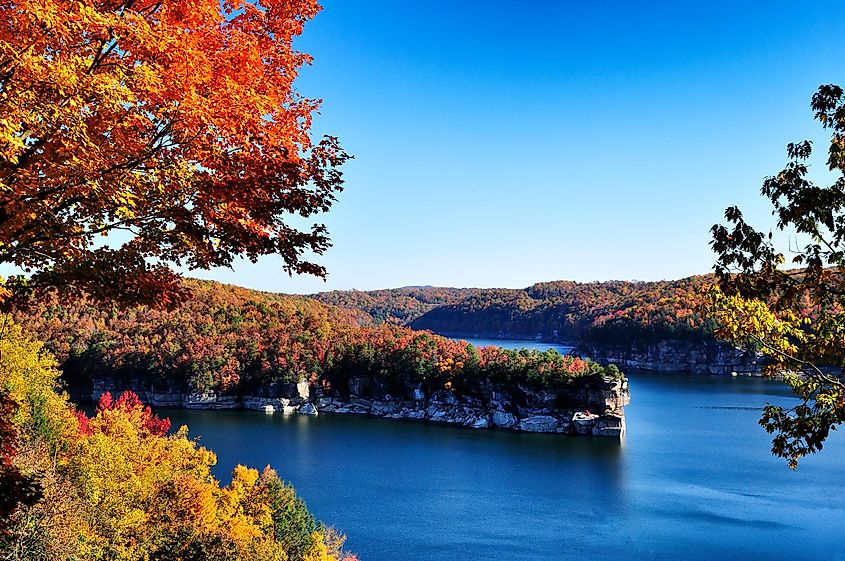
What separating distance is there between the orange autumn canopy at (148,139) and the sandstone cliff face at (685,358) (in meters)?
95.9

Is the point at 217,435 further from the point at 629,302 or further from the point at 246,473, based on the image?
the point at 629,302

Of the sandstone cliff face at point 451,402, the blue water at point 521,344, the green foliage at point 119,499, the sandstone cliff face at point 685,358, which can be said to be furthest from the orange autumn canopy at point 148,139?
the blue water at point 521,344

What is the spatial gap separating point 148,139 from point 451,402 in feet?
196

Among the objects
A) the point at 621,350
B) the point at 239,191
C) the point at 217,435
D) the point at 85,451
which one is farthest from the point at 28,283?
the point at 621,350

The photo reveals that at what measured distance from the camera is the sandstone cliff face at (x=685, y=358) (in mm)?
93938

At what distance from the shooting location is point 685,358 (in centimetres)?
9906

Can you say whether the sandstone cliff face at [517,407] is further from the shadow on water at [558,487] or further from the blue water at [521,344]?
the blue water at [521,344]

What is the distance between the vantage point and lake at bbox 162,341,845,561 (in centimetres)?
2681

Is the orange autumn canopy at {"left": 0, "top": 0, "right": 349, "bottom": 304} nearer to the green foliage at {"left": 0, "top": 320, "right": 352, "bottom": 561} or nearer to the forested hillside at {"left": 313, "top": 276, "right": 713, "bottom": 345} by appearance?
the green foliage at {"left": 0, "top": 320, "right": 352, "bottom": 561}

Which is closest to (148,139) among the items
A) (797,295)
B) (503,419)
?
(797,295)

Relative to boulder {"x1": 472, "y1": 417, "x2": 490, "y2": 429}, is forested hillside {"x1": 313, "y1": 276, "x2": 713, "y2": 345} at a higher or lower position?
higher

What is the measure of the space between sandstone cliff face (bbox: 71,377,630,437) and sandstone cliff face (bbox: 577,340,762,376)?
151 feet

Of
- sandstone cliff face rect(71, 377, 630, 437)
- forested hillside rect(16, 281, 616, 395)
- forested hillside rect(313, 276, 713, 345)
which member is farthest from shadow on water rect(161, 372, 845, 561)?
forested hillside rect(313, 276, 713, 345)

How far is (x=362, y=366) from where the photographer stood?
238 feet
